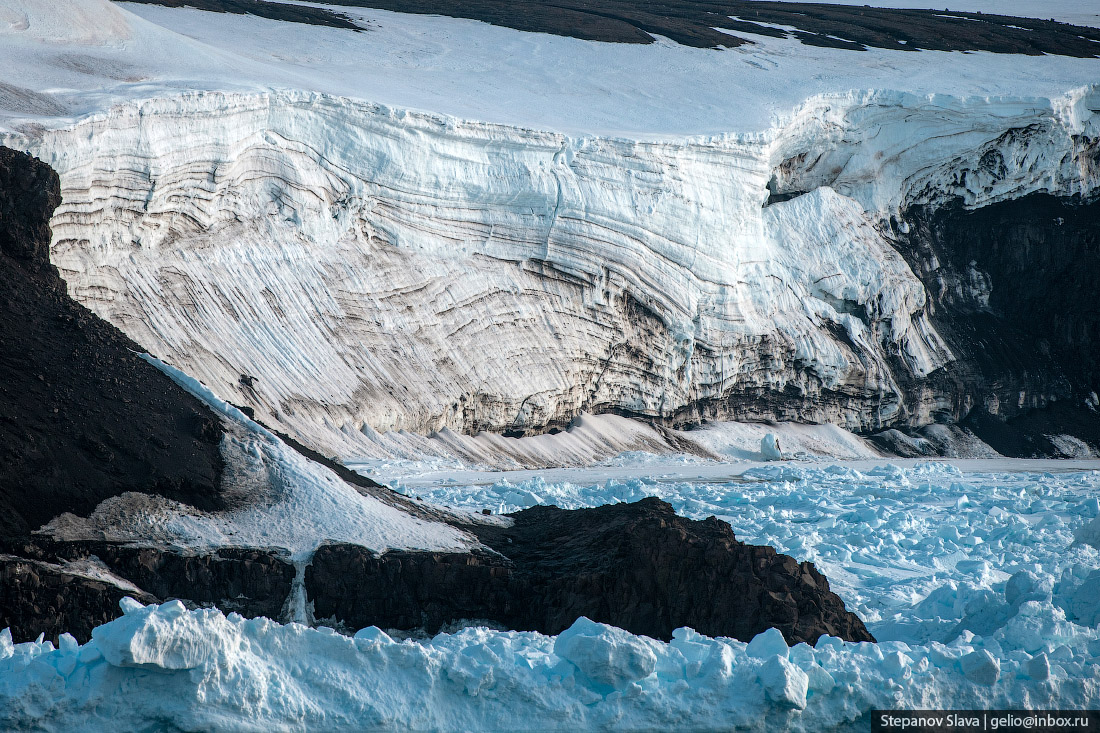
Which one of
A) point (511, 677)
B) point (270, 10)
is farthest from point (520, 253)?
point (511, 677)

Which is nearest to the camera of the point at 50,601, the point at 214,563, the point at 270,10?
the point at 50,601

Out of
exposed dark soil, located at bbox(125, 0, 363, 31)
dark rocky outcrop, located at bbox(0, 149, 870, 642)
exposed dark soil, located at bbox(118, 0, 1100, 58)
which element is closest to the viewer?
dark rocky outcrop, located at bbox(0, 149, 870, 642)

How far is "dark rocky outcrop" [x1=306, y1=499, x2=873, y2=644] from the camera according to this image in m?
7.98

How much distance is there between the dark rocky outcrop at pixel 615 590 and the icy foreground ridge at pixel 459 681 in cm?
158

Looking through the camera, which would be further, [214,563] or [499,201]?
[499,201]

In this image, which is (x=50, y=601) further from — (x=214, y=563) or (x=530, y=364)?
(x=530, y=364)

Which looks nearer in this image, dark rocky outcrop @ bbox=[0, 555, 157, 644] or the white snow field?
dark rocky outcrop @ bbox=[0, 555, 157, 644]

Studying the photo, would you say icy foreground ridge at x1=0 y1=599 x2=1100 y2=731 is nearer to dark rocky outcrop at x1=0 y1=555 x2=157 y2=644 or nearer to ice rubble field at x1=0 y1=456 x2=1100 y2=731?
ice rubble field at x1=0 y1=456 x2=1100 y2=731

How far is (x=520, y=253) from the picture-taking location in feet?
65.4

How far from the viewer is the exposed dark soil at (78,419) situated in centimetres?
800

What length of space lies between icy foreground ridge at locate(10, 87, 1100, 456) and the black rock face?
0.72 m

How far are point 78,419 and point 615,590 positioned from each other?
4.64 meters

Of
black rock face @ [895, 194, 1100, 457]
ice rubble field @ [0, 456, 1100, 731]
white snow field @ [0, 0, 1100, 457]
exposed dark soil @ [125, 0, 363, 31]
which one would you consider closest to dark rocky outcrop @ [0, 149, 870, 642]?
ice rubble field @ [0, 456, 1100, 731]

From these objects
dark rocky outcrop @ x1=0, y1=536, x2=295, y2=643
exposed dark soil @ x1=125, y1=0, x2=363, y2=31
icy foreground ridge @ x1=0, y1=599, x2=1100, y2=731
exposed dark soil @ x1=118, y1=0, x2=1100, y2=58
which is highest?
exposed dark soil @ x1=118, y1=0, x2=1100, y2=58
